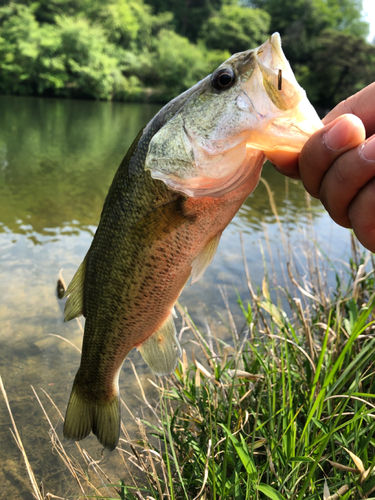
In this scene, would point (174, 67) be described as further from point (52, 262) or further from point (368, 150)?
point (368, 150)

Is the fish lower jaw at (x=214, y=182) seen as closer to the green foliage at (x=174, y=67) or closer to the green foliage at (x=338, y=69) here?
the green foliage at (x=174, y=67)

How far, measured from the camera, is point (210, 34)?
60125mm

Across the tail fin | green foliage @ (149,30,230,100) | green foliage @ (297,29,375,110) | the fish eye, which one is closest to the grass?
the tail fin

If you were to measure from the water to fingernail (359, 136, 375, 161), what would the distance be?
8.12ft

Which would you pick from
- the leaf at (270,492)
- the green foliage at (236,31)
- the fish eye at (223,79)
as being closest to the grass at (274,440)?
the leaf at (270,492)

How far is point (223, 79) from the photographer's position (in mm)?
1421

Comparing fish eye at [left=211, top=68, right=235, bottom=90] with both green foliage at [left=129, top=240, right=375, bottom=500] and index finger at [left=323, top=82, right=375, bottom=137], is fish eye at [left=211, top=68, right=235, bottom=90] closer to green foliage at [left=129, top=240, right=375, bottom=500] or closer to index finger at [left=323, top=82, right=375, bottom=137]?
index finger at [left=323, top=82, right=375, bottom=137]

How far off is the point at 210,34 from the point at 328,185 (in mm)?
69043

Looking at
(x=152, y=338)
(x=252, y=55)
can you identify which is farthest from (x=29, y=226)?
(x=252, y=55)

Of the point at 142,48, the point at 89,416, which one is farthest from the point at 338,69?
the point at 89,416

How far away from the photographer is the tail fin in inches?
76.1

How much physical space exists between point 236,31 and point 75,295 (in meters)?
66.7

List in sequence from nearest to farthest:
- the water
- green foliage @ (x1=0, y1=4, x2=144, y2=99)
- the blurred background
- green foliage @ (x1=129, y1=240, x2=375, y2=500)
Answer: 1. green foliage @ (x1=129, y1=240, x2=375, y2=500)
2. the water
3. green foliage @ (x1=0, y1=4, x2=144, y2=99)
4. the blurred background

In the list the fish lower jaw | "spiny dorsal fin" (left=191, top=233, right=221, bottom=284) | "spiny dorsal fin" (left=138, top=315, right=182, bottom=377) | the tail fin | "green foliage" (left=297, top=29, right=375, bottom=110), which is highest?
"green foliage" (left=297, top=29, right=375, bottom=110)
